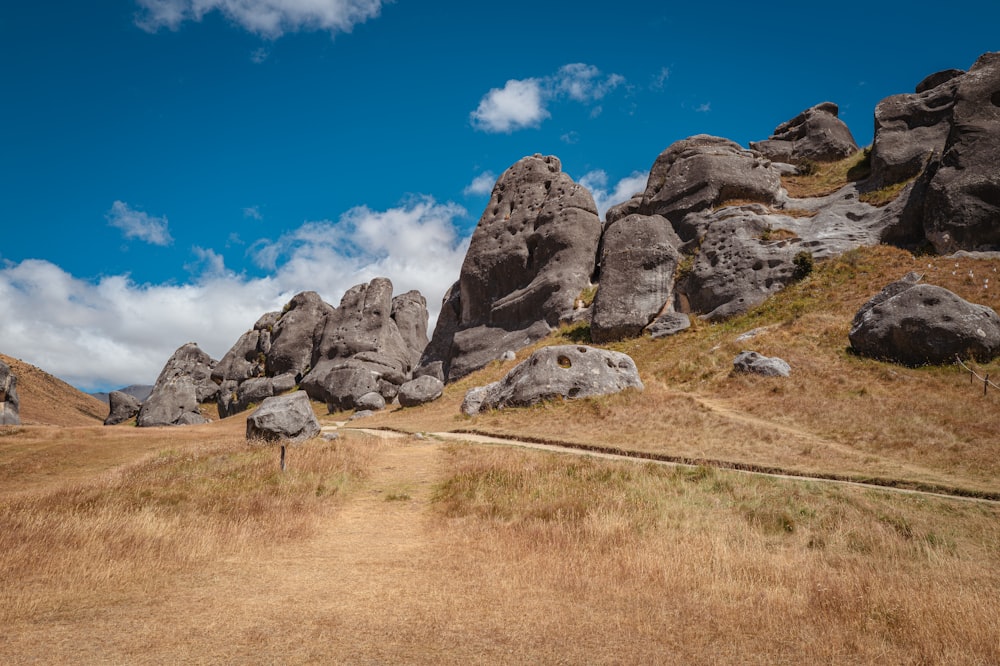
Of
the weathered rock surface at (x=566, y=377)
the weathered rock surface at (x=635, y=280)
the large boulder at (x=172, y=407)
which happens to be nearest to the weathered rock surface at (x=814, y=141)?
the weathered rock surface at (x=635, y=280)

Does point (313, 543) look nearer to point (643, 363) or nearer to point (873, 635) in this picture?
point (873, 635)

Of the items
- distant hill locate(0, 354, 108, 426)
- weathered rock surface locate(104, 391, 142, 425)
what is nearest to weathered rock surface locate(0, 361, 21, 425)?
weathered rock surface locate(104, 391, 142, 425)

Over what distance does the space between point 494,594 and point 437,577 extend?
934 mm

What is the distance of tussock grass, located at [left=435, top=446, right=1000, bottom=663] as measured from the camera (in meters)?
4.99

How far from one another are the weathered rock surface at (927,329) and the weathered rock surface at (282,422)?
70.6 feet

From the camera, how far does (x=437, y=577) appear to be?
6.65 m

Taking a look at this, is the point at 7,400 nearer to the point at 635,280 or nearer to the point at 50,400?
the point at 50,400

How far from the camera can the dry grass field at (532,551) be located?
496cm

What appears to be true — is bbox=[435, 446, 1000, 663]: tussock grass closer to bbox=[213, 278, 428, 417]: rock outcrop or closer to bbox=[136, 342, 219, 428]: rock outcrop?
bbox=[213, 278, 428, 417]: rock outcrop

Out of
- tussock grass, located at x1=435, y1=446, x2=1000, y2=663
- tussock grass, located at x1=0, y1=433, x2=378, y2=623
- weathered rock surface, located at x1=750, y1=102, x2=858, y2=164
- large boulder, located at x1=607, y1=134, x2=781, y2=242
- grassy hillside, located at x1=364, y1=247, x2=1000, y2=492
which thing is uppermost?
weathered rock surface, located at x1=750, y1=102, x2=858, y2=164

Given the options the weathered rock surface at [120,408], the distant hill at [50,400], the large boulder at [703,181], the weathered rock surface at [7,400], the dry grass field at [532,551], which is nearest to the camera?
the dry grass field at [532,551]

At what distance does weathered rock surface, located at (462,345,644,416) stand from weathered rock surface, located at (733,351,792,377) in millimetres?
4248

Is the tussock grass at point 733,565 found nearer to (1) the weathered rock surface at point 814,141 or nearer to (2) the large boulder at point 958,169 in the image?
(2) the large boulder at point 958,169

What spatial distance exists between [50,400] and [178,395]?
105ft
